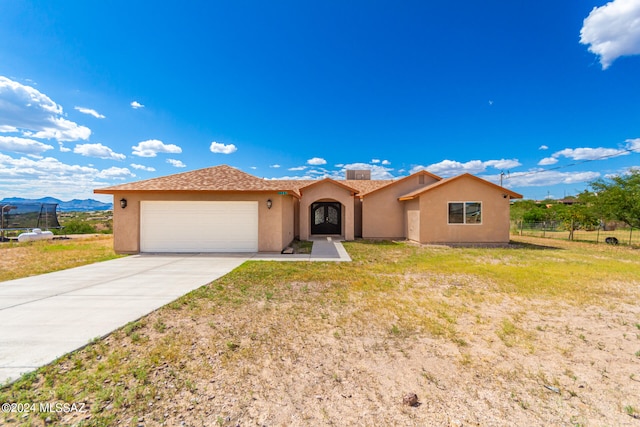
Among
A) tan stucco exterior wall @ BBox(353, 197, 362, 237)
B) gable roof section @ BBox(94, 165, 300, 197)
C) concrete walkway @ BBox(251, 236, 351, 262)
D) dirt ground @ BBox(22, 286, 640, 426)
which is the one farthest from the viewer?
tan stucco exterior wall @ BBox(353, 197, 362, 237)

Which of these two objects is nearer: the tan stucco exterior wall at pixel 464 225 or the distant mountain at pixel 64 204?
the tan stucco exterior wall at pixel 464 225

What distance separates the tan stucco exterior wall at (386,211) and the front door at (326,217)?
5.33m

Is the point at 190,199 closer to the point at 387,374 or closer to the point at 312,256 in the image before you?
the point at 312,256

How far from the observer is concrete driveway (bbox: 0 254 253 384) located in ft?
11.6

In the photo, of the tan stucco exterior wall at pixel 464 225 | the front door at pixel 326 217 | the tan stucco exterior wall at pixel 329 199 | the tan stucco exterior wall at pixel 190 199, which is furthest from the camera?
the front door at pixel 326 217

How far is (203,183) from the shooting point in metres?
12.2

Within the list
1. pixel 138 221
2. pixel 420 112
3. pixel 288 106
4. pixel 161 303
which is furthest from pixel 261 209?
pixel 420 112

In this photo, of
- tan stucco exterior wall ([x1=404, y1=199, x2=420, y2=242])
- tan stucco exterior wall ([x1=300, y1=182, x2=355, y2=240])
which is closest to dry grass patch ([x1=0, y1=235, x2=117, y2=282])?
tan stucco exterior wall ([x1=300, y1=182, x2=355, y2=240])

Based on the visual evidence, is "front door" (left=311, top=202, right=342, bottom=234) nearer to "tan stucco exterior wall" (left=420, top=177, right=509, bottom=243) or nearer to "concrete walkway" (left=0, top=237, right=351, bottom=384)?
"tan stucco exterior wall" (left=420, top=177, right=509, bottom=243)

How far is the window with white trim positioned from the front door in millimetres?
9480

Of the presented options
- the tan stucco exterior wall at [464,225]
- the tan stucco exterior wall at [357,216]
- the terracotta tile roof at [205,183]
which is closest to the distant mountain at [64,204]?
the terracotta tile roof at [205,183]

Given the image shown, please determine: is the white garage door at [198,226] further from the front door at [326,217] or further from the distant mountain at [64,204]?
the front door at [326,217]

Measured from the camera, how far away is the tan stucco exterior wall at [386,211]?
1741cm

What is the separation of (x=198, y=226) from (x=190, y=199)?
1260 mm
